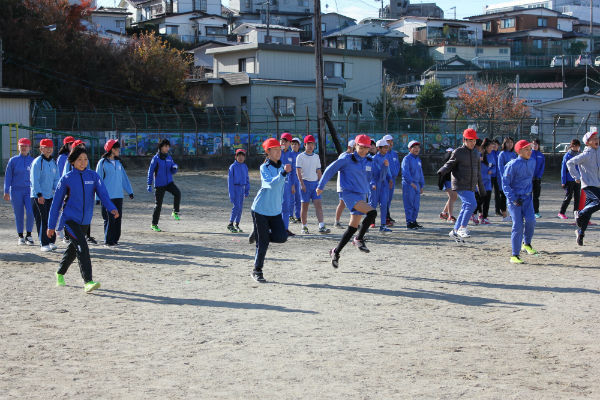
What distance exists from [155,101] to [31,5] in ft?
31.6

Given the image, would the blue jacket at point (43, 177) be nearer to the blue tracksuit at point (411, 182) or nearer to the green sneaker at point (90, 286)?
the green sneaker at point (90, 286)

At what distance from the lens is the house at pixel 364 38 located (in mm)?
71125

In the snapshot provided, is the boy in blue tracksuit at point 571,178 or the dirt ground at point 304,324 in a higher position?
the boy in blue tracksuit at point 571,178

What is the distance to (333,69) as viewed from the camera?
176 feet

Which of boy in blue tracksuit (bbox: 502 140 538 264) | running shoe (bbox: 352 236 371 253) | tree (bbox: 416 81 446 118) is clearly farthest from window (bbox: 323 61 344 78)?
running shoe (bbox: 352 236 371 253)

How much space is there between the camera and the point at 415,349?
6.36 metres

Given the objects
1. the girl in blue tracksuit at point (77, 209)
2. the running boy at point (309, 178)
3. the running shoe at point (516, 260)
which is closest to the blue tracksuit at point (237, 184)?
the running boy at point (309, 178)

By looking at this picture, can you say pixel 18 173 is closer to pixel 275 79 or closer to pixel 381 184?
pixel 381 184

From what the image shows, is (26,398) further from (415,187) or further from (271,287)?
(415,187)

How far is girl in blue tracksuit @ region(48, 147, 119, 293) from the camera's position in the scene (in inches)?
345

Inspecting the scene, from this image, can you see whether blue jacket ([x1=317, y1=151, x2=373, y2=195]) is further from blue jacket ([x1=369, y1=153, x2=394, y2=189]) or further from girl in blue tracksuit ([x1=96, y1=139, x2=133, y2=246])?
blue jacket ([x1=369, y1=153, x2=394, y2=189])

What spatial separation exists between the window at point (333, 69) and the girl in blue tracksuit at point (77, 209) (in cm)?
4543

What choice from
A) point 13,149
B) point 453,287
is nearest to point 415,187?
point 453,287

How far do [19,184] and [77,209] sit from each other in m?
4.23
